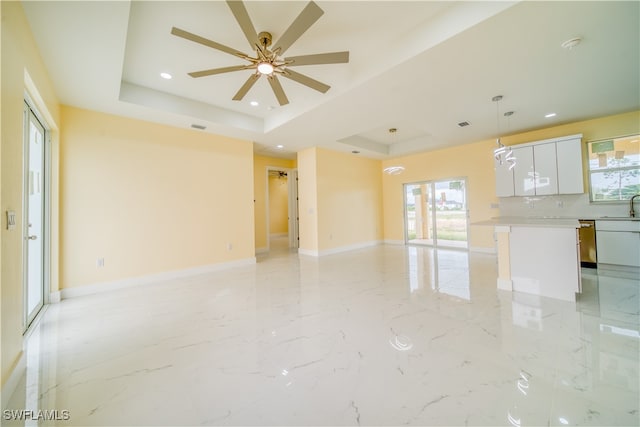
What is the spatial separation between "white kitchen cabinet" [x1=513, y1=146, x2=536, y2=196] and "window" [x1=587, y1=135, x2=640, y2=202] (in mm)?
926

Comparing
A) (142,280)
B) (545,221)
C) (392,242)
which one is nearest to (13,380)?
(142,280)

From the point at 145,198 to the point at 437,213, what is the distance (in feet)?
23.4

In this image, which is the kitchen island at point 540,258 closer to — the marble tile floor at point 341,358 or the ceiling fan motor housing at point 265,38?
the marble tile floor at point 341,358

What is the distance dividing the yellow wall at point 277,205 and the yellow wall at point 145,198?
16.4 ft

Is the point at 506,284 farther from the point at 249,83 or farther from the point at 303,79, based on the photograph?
the point at 249,83

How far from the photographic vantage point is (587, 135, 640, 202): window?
14.0 feet

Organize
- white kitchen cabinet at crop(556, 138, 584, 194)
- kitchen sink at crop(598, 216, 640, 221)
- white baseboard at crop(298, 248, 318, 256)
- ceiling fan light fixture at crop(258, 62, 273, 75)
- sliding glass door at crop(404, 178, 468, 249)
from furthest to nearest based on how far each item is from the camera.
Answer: sliding glass door at crop(404, 178, 468, 249)
white baseboard at crop(298, 248, 318, 256)
white kitchen cabinet at crop(556, 138, 584, 194)
kitchen sink at crop(598, 216, 640, 221)
ceiling fan light fixture at crop(258, 62, 273, 75)

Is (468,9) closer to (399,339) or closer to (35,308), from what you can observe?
(399,339)

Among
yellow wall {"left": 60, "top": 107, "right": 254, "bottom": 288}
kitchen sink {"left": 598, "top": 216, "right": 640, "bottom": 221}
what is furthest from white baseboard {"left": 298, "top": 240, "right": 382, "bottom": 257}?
kitchen sink {"left": 598, "top": 216, "right": 640, "bottom": 221}

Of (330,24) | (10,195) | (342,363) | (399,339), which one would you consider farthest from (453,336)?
(10,195)

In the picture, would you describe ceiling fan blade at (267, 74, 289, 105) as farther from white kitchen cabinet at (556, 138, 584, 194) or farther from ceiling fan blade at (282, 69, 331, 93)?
white kitchen cabinet at (556, 138, 584, 194)

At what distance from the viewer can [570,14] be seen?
2090 millimetres

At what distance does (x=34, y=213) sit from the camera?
2.88m

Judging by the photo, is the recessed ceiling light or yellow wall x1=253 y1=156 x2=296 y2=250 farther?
yellow wall x1=253 y1=156 x2=296 y2=250
